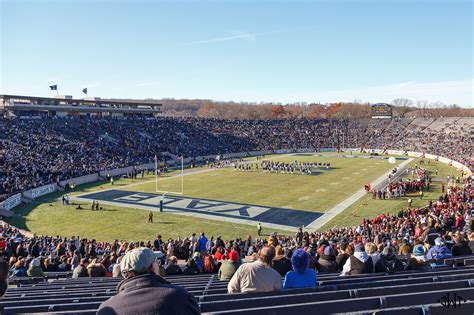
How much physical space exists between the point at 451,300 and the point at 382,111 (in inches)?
3848

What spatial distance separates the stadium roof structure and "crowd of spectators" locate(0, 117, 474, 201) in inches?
213

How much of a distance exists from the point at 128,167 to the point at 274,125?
150 ft

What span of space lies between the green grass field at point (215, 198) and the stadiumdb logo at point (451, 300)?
20.8m

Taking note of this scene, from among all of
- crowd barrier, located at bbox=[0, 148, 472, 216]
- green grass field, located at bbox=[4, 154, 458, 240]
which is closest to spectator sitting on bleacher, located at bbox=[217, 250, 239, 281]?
green grass field, located at bbox=[4, 154, 458, 240]

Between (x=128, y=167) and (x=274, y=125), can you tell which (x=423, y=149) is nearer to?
(x=274, y=125)

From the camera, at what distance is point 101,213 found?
2962cm

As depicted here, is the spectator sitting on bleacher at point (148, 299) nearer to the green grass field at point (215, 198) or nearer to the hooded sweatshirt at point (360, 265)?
the hooded sweatshirt at point (360, 265)

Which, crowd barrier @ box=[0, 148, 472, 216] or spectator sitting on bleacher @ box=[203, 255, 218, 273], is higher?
spectator sitting on bleacher @ box=[203, 255, 218, 273]

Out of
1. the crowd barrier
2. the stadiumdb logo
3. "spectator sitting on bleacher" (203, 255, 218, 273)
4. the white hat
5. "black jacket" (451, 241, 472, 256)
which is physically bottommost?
the crowd barrier

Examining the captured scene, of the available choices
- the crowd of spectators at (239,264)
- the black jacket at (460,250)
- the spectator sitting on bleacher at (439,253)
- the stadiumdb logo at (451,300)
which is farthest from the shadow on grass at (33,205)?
the stadiumdb logo at (451,300)

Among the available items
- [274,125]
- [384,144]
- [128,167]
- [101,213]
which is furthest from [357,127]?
[101,213]

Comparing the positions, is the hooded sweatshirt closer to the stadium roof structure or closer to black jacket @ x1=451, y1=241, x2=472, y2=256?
black jacket @ x1=451, y1=241, x2=472, y2=256

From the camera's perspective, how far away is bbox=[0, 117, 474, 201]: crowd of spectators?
4172 centimetres

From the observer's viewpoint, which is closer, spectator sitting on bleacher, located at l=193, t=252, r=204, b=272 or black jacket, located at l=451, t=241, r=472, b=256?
black jacket, located at l=451, t=241, r=472, b=256
